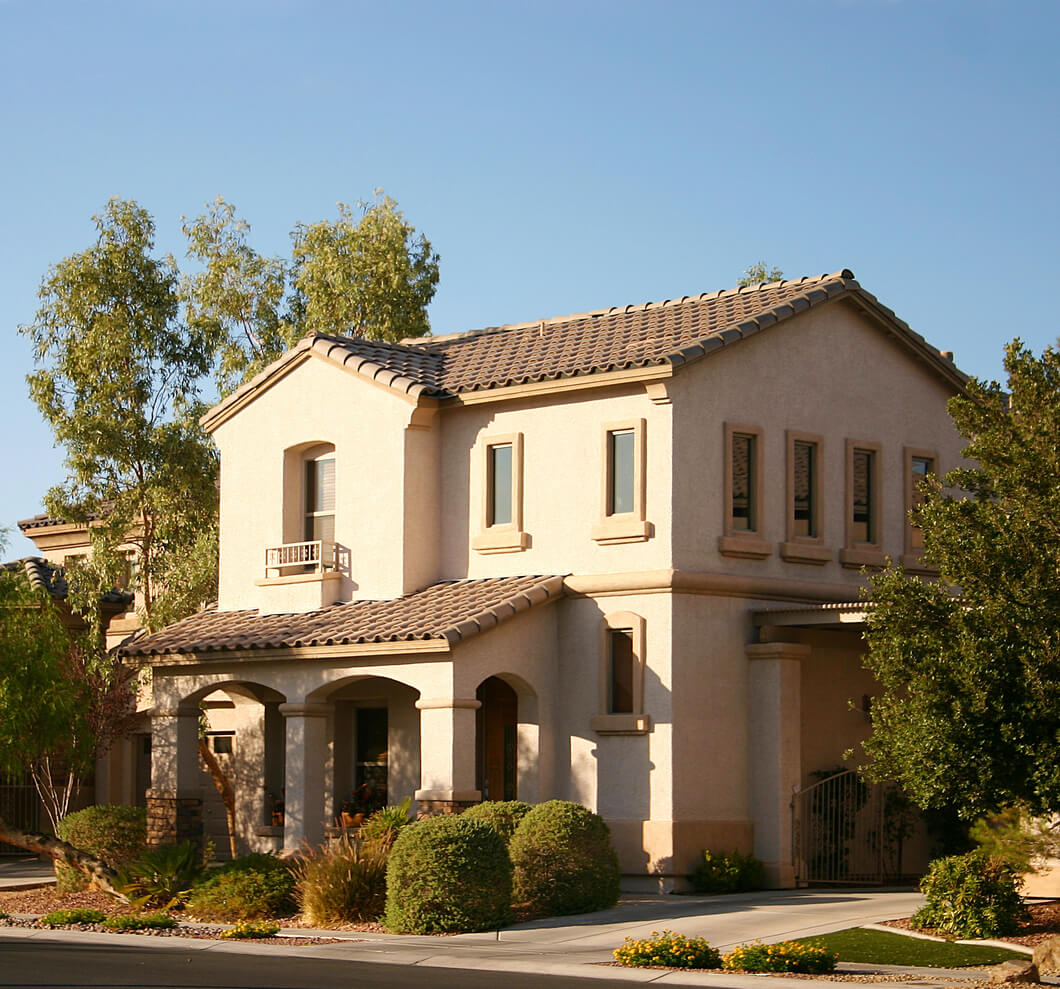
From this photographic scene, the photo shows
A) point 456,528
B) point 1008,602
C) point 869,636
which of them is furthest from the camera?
point 456,528

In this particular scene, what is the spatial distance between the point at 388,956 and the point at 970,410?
29.8 ft

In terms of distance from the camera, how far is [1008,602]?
1892cm

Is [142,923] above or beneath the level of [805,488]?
beneath

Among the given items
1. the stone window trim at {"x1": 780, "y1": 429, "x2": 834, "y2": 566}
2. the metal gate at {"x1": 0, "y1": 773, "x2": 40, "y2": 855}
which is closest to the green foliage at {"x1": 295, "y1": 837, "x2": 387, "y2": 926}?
the stone window trim at {"x1": 780, "y1": 429, "x2": 834, "y2": 566}

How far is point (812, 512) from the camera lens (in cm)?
2811

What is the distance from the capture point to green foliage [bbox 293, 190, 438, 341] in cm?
3975

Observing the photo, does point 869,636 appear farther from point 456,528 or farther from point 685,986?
point 456,528

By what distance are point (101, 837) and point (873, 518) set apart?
535 inches

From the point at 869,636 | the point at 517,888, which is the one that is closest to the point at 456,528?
the point at 517,888

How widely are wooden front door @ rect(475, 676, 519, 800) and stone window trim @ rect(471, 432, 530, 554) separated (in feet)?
7.67

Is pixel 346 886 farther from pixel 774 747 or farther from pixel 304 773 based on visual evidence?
pixel 774 747

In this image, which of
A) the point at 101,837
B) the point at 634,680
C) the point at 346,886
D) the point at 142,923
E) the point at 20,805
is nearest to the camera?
the point at 142,923

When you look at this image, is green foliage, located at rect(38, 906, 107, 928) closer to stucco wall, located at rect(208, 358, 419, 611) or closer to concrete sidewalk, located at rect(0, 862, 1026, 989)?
concrete sidewalk, located at rect(0, 862, 1026, 989)

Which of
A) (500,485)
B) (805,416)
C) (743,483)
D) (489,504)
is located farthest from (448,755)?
(805,416)
